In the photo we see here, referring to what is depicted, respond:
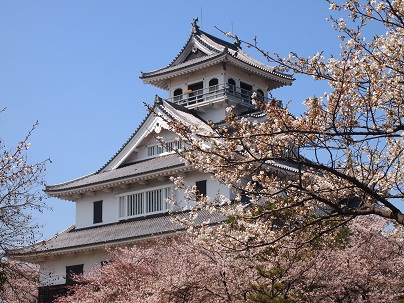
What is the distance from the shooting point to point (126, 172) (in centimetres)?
3195

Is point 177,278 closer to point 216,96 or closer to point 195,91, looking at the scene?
point 216,96

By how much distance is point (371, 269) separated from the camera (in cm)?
1845

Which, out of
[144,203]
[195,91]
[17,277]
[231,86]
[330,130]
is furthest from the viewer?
[195,91]

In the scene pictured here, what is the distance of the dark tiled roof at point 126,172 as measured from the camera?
29953 millimetres

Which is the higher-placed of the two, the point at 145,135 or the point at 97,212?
the point at 145,135

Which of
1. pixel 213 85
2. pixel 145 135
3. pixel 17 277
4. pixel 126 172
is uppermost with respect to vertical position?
pixel 213 85

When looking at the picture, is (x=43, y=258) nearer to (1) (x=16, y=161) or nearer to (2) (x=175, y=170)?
(2) (x=175, y=170)

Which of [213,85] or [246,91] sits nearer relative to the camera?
[213,85]

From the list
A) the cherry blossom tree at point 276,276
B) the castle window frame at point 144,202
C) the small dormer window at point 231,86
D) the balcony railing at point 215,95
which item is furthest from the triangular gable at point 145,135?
the cherry blossom tree at point 276,276

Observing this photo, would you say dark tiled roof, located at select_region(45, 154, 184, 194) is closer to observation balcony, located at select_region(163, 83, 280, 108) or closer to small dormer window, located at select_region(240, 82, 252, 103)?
observation balcony, located at select_region(163, 83, 280, 108)

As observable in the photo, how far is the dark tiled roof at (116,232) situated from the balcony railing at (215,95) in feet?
32.5

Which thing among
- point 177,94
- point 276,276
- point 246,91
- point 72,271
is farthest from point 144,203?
point 276,276

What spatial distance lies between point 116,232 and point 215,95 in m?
11.3

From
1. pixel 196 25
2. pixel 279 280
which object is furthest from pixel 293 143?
pixel 196 25
